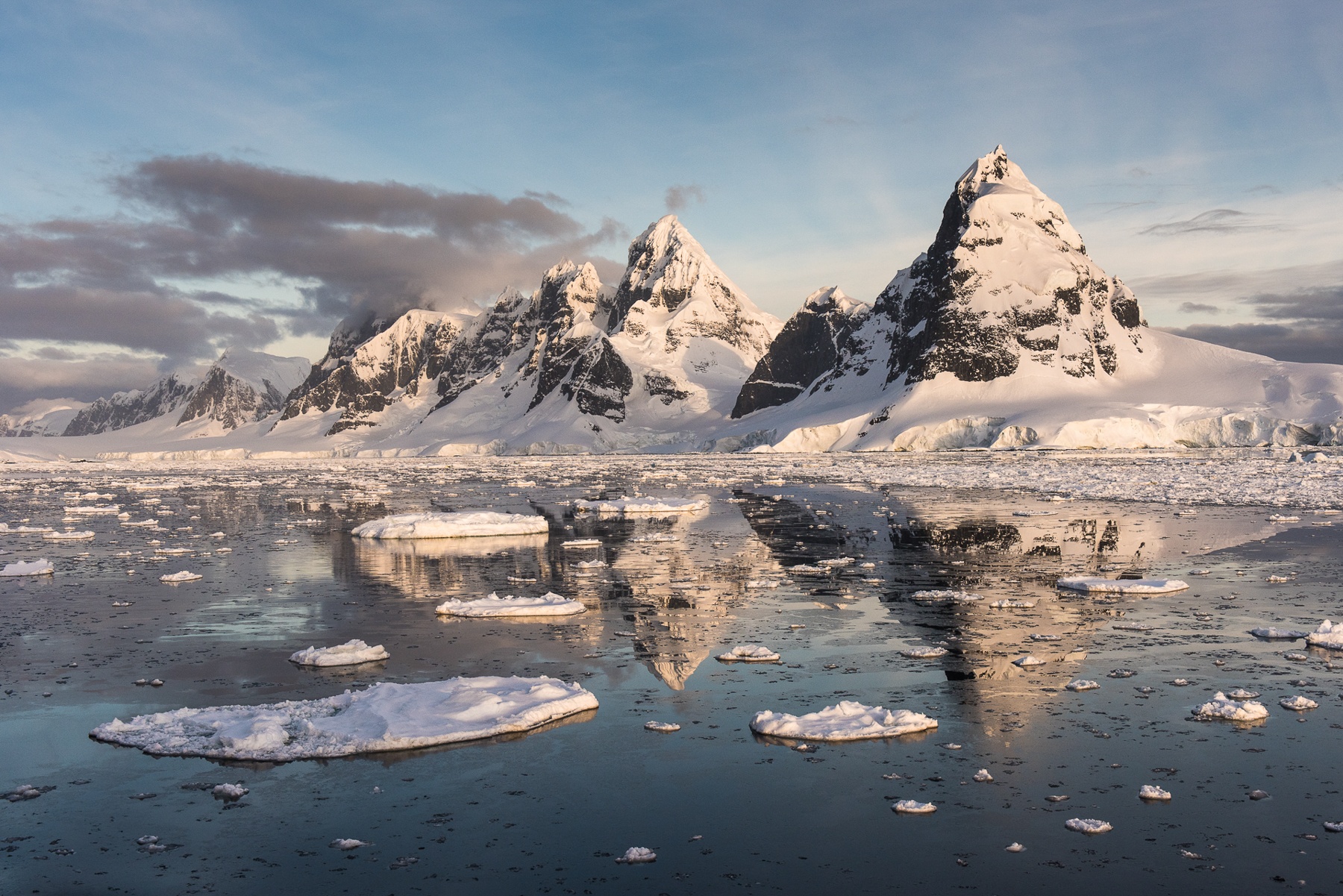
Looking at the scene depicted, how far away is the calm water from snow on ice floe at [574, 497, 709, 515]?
42.4 ft

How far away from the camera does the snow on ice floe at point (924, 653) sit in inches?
542

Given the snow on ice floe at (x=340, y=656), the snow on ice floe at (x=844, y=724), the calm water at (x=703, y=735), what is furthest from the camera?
the snow on ice floe at (x=340, y=656)

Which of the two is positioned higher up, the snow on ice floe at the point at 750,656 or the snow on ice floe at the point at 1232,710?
the snow on ice floe at the point at 1232,710

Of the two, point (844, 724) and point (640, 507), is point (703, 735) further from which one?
point (640, 507)

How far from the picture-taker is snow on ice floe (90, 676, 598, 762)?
1015 centimetres

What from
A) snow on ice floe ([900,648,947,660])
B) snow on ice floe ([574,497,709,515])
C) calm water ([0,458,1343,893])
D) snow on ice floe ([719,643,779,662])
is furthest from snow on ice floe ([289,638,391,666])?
snow on ice floe ([574,497,709,515])

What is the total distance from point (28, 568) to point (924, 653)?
767 inches

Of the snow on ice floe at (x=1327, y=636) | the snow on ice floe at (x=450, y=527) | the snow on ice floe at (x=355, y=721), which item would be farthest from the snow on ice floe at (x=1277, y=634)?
the snow on ice floe at (x=450, y=527)

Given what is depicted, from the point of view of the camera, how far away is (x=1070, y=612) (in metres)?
16.7

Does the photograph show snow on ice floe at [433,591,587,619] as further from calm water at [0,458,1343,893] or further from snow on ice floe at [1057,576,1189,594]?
snow on ice floe at [1057,576,1189,594]

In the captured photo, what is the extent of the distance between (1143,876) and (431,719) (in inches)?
268

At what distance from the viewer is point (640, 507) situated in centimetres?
3888

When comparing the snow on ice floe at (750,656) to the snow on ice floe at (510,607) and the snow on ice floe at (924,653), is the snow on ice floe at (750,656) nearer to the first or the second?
the snow on ice floe at (924,653)

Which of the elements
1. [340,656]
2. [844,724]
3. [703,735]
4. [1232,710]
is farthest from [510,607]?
[1232,710]
